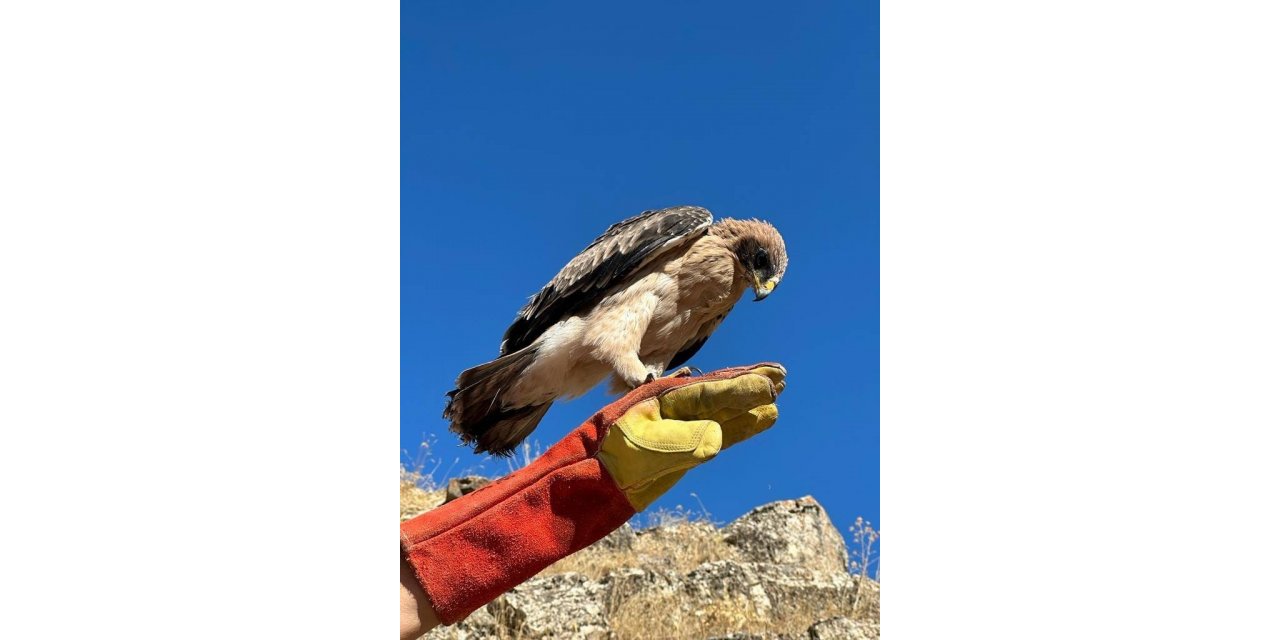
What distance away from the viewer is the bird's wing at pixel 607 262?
13.9ft

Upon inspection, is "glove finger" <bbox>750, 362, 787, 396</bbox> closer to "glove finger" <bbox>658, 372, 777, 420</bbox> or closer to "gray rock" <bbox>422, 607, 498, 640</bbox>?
"glove finger" <bbox>658, 372, 777, 420</bbox>

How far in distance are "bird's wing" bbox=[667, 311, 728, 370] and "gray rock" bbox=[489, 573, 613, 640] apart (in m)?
1.31

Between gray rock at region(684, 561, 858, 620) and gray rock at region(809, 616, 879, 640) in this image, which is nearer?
gray rock at region(809, 616, 879, 640)

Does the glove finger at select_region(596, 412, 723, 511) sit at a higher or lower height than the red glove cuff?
higher

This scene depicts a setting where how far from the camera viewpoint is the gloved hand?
2.11 meters

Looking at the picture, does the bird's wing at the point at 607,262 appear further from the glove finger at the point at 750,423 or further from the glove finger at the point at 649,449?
the glove finger at the point at 649,449

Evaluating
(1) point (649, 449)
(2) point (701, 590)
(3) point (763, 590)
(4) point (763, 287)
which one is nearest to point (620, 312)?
(4) point (763, 287)

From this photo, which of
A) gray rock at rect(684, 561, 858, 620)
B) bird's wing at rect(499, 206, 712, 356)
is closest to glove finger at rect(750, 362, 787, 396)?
bird's wing at rect(499, 206, 712, 356)

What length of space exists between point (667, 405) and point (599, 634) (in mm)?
2273

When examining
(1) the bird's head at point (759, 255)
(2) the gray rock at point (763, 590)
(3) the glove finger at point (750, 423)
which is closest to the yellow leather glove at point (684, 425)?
(3) the glove finger at point (750, 423)

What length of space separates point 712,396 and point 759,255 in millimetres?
1840

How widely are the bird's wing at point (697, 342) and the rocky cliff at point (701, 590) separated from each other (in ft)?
4.33

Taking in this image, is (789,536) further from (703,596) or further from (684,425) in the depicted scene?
(684,425)

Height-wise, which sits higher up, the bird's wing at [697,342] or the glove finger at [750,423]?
the bird's wing at [697,342]
